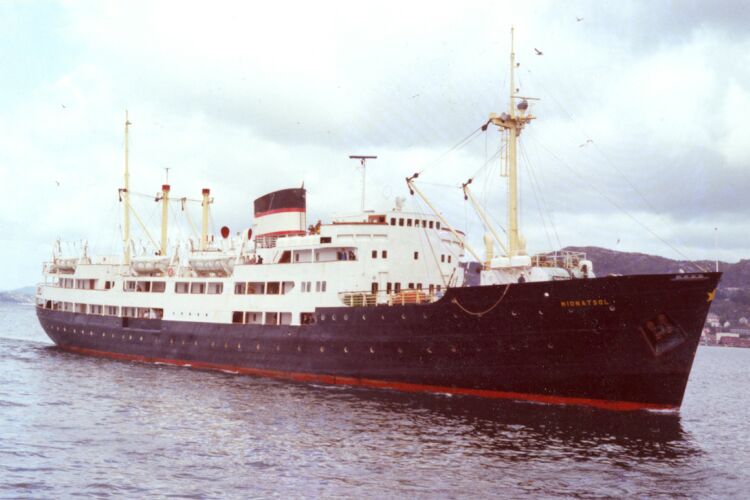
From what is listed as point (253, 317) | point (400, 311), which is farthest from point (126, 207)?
point (400, 311)

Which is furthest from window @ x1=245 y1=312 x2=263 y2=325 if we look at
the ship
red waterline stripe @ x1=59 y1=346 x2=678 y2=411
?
red waterline stripe @ x1=59 y1=346 x2=678 y2=411

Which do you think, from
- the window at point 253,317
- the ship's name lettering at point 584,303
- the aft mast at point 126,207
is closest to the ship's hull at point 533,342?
the ship's name lettering at point 584,303

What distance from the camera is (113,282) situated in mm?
49688

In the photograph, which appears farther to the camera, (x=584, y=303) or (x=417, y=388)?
(x=417, y=388)

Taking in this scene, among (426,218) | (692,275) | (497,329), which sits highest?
(426,218)

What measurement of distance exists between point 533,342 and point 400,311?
6.18 metres

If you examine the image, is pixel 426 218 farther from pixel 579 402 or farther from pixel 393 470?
pixel 393 470

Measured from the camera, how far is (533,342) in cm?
2709

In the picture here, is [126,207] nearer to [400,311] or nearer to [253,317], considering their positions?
[253,317]

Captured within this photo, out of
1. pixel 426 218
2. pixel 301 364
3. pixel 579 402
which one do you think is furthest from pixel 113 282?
pixel 579 402

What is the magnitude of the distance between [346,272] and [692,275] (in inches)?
649

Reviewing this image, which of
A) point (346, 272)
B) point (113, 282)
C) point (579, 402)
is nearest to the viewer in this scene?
point (579, 402)

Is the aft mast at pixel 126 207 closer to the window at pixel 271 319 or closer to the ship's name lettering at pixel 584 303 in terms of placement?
the window at pixel 271 319

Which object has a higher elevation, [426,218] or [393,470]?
[426,218]
